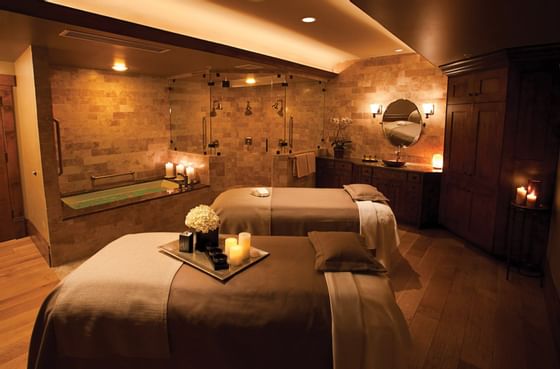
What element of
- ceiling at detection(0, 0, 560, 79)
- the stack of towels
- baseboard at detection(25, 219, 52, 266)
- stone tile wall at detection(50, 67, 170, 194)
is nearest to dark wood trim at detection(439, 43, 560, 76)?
ceiling at detection(0, 0, 560, 79)

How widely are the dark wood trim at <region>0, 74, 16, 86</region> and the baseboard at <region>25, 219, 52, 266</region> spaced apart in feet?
5.57

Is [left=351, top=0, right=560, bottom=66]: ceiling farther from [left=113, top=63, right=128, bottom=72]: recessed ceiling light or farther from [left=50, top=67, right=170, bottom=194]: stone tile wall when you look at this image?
[left=50, top=67, right=170, bottom=194]: stone tile wall

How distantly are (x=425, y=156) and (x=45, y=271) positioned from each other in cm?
514

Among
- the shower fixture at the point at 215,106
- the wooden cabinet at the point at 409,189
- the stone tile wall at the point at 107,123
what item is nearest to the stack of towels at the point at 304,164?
the wooden cabinet at the point at 409,189

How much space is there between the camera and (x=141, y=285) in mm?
1875

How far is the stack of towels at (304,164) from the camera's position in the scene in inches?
213

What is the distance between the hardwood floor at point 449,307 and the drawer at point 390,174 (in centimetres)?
110

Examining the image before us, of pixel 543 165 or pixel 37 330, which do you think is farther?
pixel 543 165

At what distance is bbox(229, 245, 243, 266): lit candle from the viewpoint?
2102mm

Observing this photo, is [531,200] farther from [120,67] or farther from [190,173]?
[120,67]

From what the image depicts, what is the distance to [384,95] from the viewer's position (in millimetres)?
5652

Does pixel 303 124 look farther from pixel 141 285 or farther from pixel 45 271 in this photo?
pixel 141 285

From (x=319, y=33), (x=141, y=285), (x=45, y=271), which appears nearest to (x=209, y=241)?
(x=141, y=285)

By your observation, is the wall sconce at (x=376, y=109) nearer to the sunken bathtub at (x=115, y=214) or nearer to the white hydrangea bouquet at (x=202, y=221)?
the sunken bathtub at (x=115, y=214)
